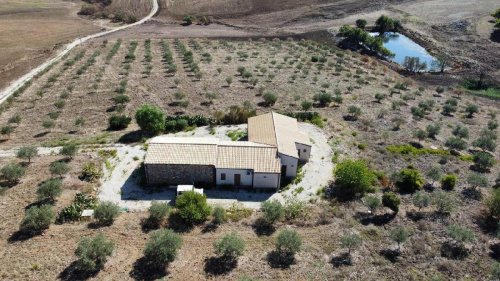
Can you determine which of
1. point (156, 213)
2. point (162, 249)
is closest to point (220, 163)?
point (156, 213)

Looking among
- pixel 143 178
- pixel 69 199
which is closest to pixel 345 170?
pixel 143 178

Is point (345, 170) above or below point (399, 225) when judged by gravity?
above

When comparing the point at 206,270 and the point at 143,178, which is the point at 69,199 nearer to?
the point at 143,178

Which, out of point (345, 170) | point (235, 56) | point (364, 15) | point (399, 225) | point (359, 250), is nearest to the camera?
point (359, 250)

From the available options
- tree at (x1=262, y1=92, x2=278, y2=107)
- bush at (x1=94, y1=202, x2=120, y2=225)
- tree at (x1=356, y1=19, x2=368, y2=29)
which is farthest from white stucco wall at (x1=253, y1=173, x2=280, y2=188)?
tree at (x1=356, y1=19, x2=368, y2=29)

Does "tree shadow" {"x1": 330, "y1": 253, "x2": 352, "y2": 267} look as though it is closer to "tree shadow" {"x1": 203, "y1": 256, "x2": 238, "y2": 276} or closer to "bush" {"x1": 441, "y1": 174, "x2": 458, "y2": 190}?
"tree shadow" {"x1": 203, "y1": 256, "x2": 238, "y2": 276}

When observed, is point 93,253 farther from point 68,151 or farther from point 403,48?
point 403,48

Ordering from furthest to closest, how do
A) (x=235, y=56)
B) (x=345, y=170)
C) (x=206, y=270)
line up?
(x=235, y=56), (x=345, y=170), (x=206, y=270)
